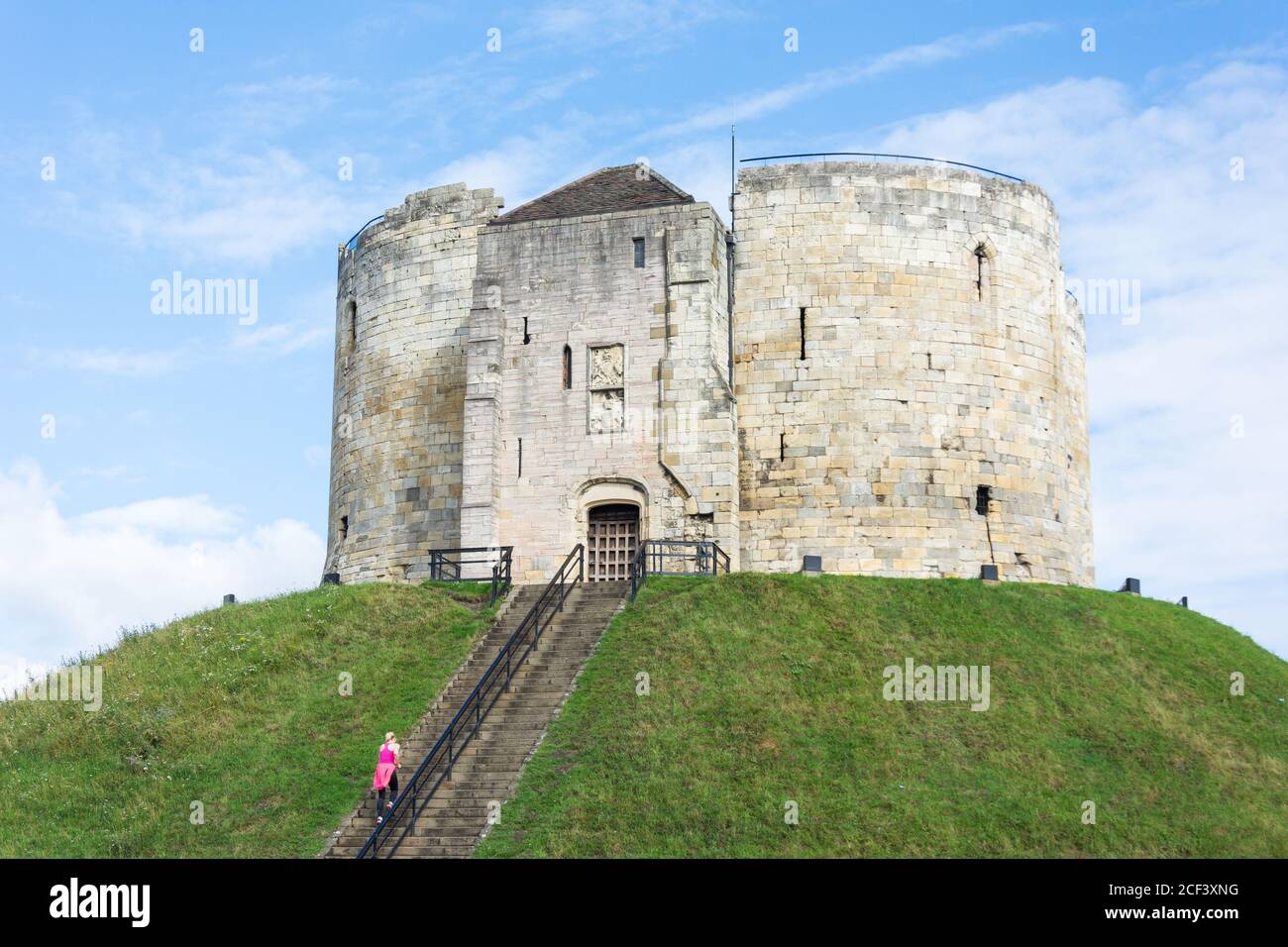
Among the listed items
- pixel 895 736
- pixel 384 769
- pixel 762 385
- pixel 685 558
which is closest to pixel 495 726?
pixel 384 769

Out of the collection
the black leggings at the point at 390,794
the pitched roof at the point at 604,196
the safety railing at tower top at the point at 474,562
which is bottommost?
the black leggings at the point at 390,794

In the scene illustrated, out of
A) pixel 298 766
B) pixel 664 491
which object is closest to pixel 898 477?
pixel 664 491

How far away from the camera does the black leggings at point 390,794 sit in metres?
22.9

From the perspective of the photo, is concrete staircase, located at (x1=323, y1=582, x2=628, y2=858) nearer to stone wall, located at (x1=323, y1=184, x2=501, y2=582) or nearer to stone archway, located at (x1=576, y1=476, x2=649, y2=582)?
stone archway, located at (x1=576, y1=476, x2=649, y2=582)

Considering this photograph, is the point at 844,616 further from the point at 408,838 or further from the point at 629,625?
the point at 408,838

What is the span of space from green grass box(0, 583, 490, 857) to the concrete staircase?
1.40 feet

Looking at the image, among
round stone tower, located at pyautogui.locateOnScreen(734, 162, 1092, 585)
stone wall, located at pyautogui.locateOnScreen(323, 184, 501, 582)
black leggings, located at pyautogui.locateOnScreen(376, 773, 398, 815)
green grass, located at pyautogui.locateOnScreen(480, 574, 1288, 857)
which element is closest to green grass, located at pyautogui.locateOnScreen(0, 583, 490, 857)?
black leggings, located at pyautogui.locateOnScreen(376, 773, 398, 815)

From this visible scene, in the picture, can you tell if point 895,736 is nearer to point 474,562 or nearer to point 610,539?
point 610,539

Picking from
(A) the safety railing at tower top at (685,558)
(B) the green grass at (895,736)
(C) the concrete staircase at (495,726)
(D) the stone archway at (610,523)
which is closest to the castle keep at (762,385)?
(D) the stone archway at (610,523)

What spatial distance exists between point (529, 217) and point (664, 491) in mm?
7815

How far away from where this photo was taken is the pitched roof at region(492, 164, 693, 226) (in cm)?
3641

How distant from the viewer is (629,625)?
29.2 meters

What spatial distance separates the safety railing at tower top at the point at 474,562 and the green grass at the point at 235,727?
620 mm

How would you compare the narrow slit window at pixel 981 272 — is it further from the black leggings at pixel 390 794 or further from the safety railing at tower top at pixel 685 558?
the black leggings at pixel 390 794
